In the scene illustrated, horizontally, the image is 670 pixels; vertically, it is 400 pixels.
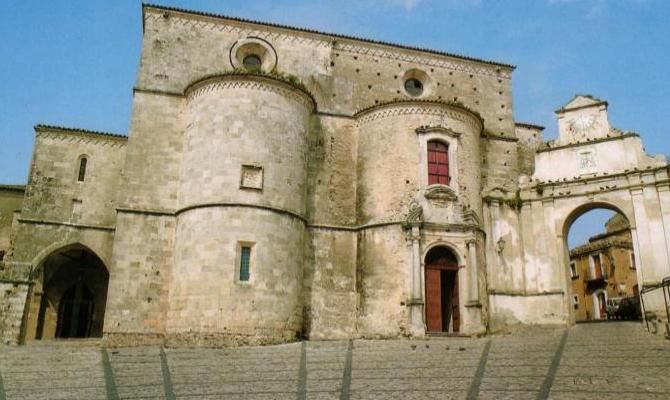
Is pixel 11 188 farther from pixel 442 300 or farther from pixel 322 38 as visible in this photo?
pixel 442 300

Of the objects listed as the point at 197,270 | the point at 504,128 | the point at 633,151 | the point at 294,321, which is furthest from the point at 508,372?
the point at 504,128

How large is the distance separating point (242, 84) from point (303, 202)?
444cm

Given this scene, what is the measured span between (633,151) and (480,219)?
6091mm

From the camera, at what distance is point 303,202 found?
67.2ft

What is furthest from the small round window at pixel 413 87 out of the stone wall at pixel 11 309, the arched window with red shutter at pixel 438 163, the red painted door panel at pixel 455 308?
the stone wall at pixel 11 309

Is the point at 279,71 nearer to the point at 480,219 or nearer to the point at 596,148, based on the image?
the point at 480,219

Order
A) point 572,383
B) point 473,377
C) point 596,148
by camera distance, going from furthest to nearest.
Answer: point 596,148 → point 473,377 → point 572,383

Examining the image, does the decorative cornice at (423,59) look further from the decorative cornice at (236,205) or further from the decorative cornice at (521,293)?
the decorative cornice at (521,293)

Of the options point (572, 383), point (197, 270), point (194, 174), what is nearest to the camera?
point (572, 383)

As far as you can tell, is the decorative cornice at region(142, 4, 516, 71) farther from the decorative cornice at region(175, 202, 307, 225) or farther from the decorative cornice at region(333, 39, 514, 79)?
the decorative cornice at region(175, 202, 307, 225)

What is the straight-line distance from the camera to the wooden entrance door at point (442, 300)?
19922 millimetres

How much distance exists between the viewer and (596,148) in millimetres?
22516

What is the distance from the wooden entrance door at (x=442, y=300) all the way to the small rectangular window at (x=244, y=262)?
6103mm

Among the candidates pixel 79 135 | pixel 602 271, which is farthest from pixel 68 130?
pixel 602 271
